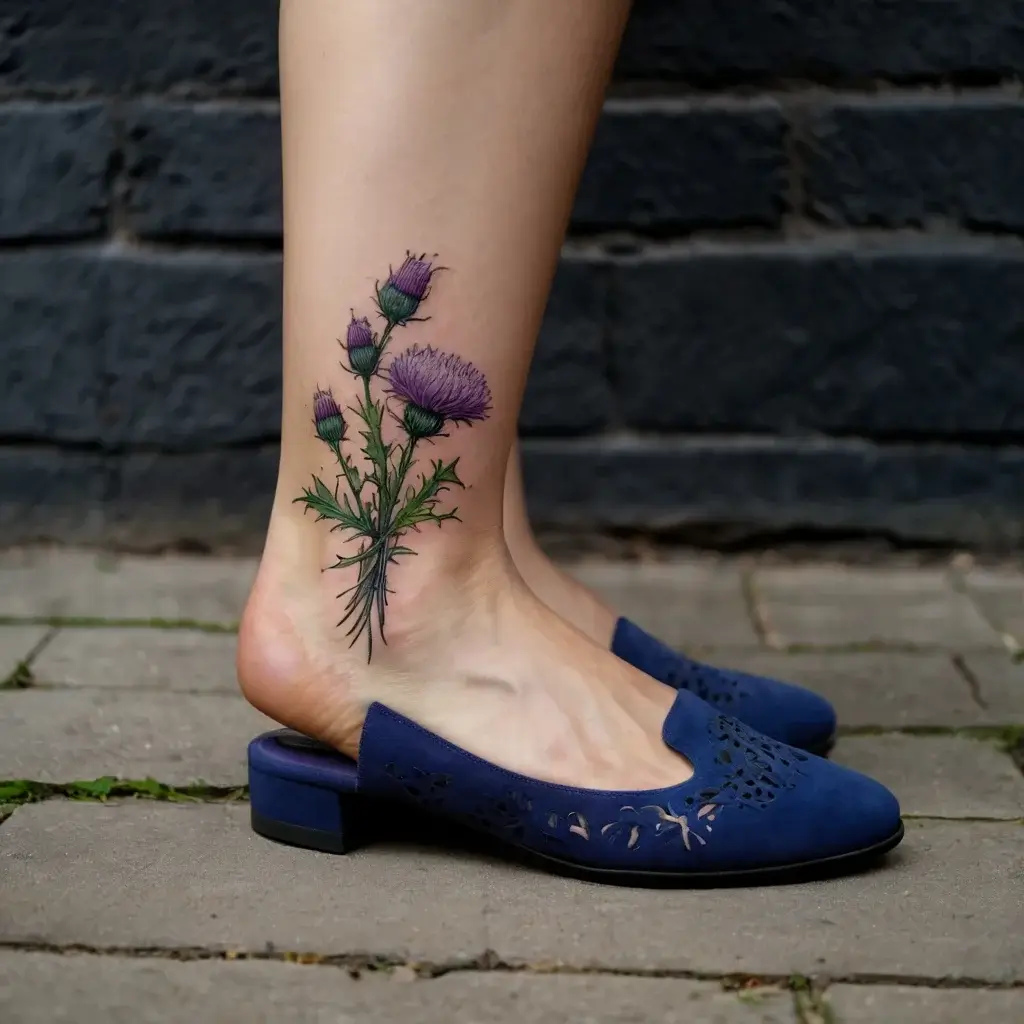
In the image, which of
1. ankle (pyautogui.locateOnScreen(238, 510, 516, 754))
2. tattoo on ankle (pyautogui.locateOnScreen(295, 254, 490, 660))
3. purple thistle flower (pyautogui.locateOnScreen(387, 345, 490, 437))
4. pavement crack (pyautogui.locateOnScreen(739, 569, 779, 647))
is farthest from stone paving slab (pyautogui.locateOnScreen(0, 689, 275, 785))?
pavement crack (pyautogui.locateOnScreen(739, 569, 779, 647))

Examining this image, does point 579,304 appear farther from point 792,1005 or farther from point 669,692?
point 792,1005

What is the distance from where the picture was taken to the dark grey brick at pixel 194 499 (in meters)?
2.11

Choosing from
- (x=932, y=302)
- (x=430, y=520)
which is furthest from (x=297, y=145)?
(x=932, y=302)

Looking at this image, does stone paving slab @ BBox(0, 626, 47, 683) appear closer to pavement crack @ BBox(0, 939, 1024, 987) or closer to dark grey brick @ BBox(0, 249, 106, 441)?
dark grey brick @ BBox(0, 249, 106, 441)

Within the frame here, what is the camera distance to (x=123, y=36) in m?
1.99

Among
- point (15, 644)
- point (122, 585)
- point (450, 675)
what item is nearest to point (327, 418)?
point (450, 675)

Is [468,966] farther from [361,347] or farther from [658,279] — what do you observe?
[658,279]

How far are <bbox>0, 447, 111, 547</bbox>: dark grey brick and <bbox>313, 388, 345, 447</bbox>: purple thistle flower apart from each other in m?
1.20

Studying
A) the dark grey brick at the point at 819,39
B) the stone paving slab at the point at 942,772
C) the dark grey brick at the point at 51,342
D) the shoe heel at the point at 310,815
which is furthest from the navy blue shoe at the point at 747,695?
the dark grey brick at the point at 51,342

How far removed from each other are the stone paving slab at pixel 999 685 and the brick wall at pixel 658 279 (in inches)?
18.6

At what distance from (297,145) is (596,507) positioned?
1.18m

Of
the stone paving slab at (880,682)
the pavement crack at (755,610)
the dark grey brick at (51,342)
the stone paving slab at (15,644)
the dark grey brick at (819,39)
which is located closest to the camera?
the stone paving slab at (880,682)

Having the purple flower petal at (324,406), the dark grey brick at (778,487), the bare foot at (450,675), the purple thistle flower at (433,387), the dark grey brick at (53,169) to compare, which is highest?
the purple thistle flower at (433,387)

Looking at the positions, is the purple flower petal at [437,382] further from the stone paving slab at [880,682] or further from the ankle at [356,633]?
the stone paving slab at [880,682]
